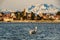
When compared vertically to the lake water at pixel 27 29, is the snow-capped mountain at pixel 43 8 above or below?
above

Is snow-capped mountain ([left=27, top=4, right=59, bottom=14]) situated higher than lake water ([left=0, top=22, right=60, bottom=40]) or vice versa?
snow-capped mountain ([left=27, top=4, right=59, bottom=14])

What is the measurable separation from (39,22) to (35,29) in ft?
2.35

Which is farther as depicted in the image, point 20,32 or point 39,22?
point 39,22

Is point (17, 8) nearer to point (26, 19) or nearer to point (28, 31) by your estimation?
point (26, 19)

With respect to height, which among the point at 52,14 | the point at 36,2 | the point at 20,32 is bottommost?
the point at 20,32

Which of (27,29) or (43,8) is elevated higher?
(43,8)

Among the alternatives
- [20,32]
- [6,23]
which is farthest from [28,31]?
[6,23]

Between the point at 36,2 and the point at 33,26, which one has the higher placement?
the point at 36,2

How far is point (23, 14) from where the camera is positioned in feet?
24.2

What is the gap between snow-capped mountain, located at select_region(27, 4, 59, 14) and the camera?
7.31 m

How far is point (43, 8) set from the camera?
742cm

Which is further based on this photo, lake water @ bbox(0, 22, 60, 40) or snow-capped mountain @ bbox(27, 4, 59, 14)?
snow-capped mountain @ bbox(27, 4, 59, 14)

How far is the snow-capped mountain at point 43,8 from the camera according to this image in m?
7.31

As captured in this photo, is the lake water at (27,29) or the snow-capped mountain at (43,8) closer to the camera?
the lake water at (27,29)
